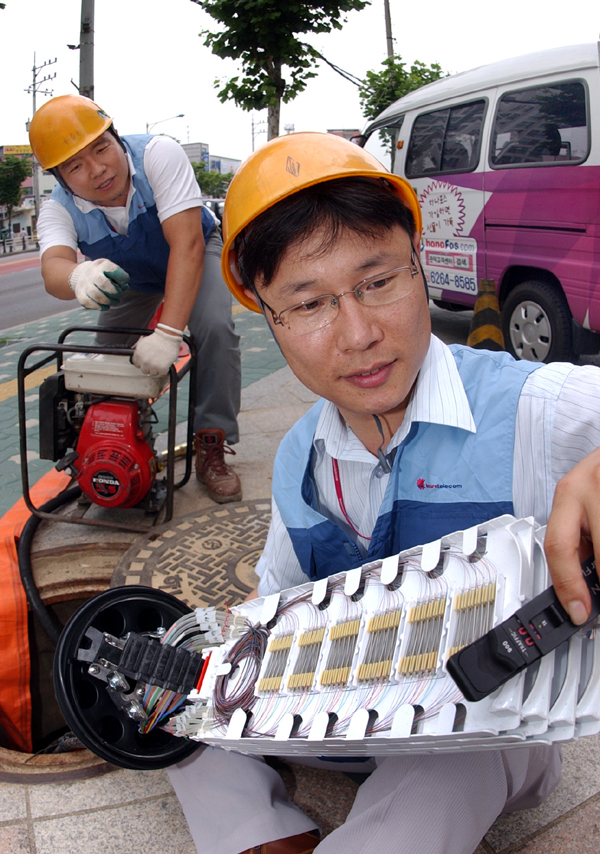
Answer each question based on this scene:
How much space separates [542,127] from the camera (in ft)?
14.6

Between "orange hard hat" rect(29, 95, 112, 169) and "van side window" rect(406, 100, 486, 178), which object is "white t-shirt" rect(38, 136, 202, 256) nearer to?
"orange hard hat" rect(29, 95, 112, 169)

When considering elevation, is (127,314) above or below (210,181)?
below

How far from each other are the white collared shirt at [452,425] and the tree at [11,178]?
38111 mm

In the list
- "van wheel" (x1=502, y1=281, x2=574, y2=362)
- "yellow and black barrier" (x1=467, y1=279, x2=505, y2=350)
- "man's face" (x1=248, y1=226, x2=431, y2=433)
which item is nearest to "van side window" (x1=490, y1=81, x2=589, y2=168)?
"van wheel" (x1=502, y1=281, x2=574, y2=362)

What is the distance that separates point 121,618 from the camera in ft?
5.28

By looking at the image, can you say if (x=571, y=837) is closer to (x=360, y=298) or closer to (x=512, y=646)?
(x=512, y=646)

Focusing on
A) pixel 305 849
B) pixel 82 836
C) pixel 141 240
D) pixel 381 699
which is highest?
pixel 141 240

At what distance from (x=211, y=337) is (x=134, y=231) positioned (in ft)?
1.85

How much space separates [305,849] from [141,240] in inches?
91.2

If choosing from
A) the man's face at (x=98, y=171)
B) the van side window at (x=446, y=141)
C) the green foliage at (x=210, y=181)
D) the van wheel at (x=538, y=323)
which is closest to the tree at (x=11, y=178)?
the green foliage at (x=210, y=181)

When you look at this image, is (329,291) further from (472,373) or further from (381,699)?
(381,699)

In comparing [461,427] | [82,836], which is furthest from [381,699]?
[82,836]

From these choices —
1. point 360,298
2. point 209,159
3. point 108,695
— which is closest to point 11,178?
point 108,695

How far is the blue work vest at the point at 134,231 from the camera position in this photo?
8.77 feet
